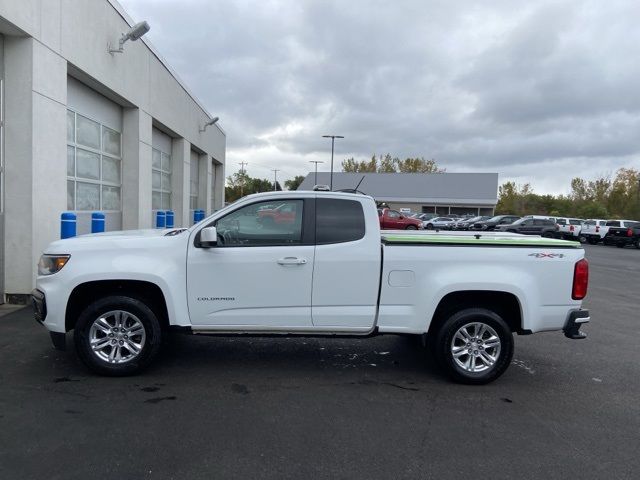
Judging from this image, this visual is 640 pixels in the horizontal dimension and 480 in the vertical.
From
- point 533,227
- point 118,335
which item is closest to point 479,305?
point 118,335

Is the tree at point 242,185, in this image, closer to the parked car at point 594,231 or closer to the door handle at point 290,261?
the parked car at point 594,231

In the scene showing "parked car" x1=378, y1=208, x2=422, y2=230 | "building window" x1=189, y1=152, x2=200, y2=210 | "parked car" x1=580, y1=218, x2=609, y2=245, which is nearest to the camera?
"building window" x1=189, y1=152, x2=200, y2=210

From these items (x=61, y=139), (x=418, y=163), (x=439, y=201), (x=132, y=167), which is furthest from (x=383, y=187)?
(x=61, y=139)

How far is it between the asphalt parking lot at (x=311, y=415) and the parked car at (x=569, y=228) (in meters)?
33.7

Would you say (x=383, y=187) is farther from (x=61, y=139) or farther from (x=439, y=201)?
(x=61, y=139)

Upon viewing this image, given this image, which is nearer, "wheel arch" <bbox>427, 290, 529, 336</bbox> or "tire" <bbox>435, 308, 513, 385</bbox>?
"tire" <bbox>435, 308, 513, 385</bbox>

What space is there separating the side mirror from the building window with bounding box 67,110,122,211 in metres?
6.86

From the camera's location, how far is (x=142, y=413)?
4.36 m

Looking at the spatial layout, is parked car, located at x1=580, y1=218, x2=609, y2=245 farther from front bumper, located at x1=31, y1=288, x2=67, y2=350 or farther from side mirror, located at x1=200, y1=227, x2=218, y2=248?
front bumper, located at x1=31, y1=288, x2=67, y2=350

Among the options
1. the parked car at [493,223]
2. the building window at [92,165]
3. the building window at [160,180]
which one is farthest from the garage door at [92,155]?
the parked car at [493,223]

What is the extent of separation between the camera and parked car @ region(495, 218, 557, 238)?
36.2 meters

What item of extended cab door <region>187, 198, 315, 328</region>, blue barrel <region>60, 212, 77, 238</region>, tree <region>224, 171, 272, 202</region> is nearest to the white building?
blue barrel <region>60, 212, 77, 238</region>

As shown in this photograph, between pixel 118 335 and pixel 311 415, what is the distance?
2151mm

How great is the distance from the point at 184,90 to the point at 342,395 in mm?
17143
